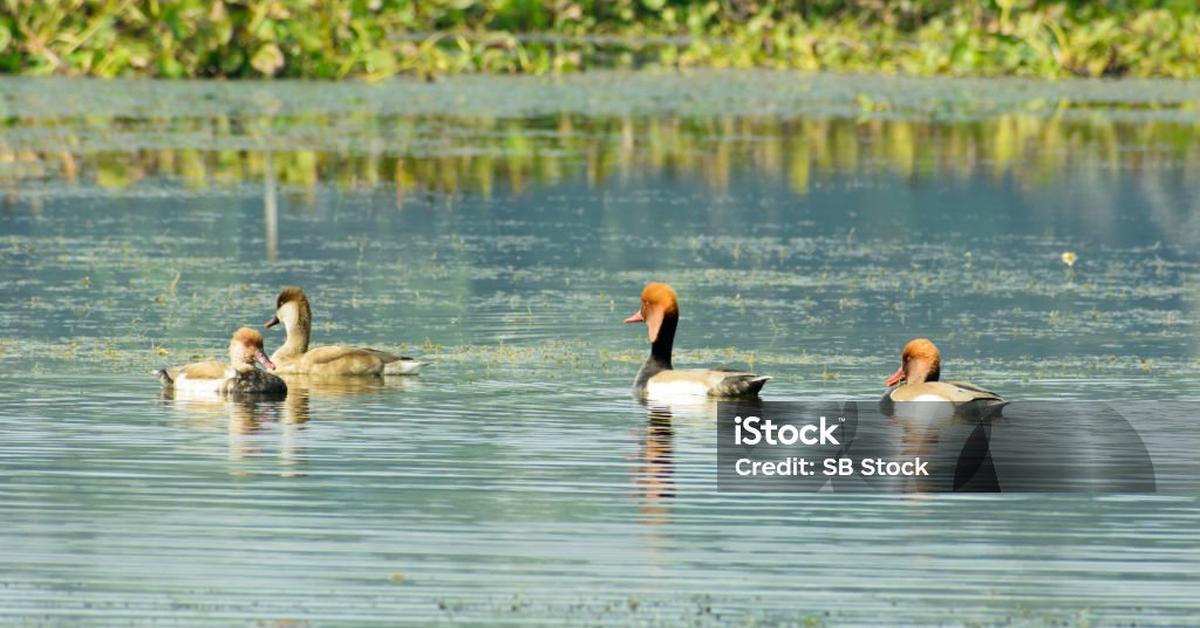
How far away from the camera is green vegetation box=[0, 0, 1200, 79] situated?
114 ft

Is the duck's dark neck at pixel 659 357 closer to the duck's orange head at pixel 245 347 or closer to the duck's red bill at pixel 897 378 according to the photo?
the duck's red bill at pixel 897 378

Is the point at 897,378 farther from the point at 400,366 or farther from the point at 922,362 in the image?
the point at 400,366

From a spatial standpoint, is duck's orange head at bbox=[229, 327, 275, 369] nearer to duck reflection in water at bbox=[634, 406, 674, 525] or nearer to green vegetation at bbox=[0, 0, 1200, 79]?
duck reflection in water at bbox=[634, 406, 674, 525]

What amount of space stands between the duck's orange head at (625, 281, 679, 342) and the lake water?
1.14 feet

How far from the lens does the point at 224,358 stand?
43.7 ft

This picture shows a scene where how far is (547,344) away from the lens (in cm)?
1379

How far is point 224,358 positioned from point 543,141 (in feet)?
49.8

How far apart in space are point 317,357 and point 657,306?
1.59 metres

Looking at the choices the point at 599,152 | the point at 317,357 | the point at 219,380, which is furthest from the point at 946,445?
the point at 599,152

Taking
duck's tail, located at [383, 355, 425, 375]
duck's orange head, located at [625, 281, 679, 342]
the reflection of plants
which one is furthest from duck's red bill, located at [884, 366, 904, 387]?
the reflection of plants

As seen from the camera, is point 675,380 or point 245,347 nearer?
point 675,380

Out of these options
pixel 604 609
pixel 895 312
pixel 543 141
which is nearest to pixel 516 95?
pixel 543 141

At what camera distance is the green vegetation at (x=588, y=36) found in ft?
114

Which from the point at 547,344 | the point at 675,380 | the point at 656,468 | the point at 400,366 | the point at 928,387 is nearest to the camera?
the point at 656,468
